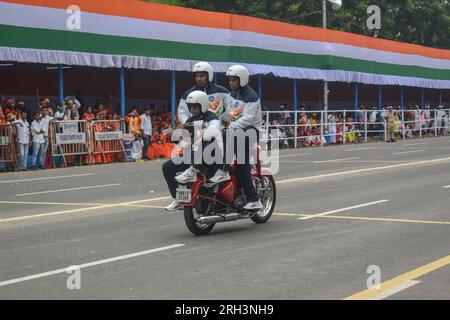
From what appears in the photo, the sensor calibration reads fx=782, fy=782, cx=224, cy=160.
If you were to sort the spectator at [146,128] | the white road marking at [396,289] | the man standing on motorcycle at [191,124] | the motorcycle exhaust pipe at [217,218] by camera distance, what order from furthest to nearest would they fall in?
the spectator at [146,128] → the motorcycle exhaust pipe at [217,218] → the man standing on motorcycle at [191,124] → the white road marking at [396,289]

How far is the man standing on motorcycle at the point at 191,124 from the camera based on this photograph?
952 centimetres

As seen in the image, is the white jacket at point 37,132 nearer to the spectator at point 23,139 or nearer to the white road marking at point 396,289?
the spectator at point 23,139

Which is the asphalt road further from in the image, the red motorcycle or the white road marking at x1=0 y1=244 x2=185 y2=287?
the red motorcycle

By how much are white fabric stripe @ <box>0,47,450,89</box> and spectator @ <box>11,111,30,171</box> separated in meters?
1.88

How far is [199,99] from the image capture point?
961 centimetres

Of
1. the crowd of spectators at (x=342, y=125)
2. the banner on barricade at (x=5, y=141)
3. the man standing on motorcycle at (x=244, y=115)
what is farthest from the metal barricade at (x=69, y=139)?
the man standing on motorcycle at (x=244, y=115)

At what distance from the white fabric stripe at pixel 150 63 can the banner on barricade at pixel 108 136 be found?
2.27 m

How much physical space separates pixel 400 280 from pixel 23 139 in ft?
55.6

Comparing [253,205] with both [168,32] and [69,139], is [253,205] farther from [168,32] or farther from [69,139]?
[168,32]

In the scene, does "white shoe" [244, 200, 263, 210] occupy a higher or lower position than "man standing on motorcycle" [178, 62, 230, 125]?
lower

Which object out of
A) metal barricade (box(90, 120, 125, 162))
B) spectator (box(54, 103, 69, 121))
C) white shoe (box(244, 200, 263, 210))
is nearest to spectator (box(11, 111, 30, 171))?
spectator (box(54, 103, 69, 121))

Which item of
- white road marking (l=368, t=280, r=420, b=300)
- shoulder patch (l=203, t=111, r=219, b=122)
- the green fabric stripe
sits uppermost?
the green fabric stripe

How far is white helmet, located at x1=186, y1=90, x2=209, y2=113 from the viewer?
961 centimetres

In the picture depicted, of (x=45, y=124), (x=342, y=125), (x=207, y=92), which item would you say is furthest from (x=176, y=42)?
(x=207, y=92)
